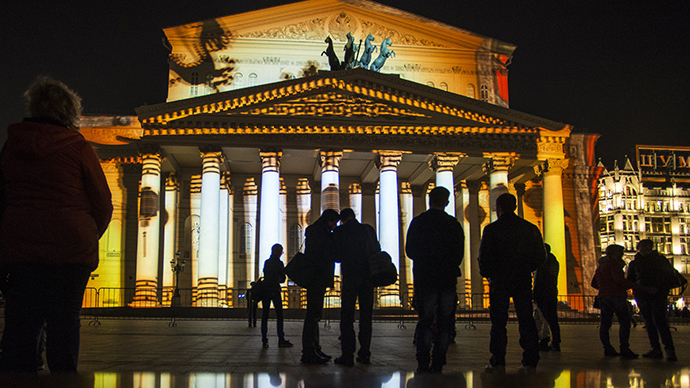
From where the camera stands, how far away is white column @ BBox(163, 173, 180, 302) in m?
39.0

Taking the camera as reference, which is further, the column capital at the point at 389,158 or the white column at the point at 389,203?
the column capital at the point at 389,158

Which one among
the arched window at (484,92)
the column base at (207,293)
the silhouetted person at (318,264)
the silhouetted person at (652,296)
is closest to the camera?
the silhouetted person at (318,264)

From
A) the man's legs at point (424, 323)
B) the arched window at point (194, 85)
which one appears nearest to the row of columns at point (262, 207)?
the arched window at point (194, 85)

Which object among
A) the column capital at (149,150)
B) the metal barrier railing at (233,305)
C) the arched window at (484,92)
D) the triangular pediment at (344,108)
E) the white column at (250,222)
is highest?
the arched window at (484,92)

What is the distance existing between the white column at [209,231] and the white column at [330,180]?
580cm

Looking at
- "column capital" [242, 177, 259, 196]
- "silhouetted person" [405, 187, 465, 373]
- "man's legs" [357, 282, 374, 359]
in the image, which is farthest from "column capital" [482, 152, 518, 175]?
"silhouetted person" [405, 187, 465, 373]

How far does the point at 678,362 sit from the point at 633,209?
104 m

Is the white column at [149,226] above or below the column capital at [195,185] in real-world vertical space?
below

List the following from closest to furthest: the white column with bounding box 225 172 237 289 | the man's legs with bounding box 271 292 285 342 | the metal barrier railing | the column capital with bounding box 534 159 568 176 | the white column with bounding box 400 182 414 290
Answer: the man's legs with bounding box 271 292 285 342, the metal barrier railing, the column capital with bounding box 534 159 568 176, the white column with bounding box 225 172 237 289, the white column with bounding box 400 182 414 290

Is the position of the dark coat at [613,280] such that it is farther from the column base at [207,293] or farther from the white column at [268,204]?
the column base at [207,293]

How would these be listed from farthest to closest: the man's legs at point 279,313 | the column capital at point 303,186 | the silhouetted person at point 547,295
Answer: the column capital at point 303,186 < the man's legs at point 279,313 < the silhouetted person at point 547,295

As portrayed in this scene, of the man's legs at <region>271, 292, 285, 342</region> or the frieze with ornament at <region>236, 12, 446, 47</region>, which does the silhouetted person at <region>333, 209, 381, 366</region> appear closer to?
the man's legs at <region>271, 292, 285, 342</region>

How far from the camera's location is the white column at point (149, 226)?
119ft

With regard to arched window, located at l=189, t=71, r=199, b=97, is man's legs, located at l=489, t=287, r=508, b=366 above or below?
below
